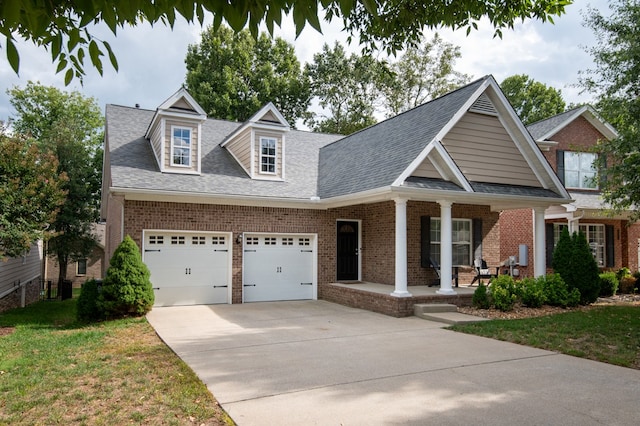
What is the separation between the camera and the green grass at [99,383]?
4652mm

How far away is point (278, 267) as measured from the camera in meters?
14.3

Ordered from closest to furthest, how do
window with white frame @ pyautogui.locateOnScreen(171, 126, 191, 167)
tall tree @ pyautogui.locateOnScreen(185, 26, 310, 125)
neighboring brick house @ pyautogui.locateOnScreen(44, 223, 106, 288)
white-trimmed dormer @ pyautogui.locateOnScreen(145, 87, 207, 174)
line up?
white-trimmed dormer @ pyautogui.locateOnScreen(145, 87, 207, 174)
window with white frame @ pyautogui.locateOnScreen(171, 126, 191, 167)
tall tree @ pyautogui.locateOnScreen(185, 26, 310, 125)
neighboring brick house @ pyautogui.locateOnScreen(44, 223, 106, 288)

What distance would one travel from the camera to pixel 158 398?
513cm

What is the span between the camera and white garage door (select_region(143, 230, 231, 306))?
12.6 m

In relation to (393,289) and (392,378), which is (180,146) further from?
(392,378)

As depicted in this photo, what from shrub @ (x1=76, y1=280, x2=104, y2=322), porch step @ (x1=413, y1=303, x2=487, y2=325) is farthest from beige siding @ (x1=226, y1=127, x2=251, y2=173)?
porch step @ (x1=413, y1=303, x2=487, y2=325)

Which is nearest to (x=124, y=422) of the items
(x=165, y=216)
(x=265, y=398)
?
(x=265, y=398)

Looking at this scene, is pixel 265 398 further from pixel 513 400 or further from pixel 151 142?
pixel 151 142

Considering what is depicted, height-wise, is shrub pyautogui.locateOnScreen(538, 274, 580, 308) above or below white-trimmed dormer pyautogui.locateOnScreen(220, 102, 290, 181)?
below

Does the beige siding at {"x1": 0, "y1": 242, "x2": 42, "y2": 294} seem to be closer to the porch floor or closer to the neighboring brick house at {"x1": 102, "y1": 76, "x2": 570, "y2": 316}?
the neighboring brick house at {"x1": 102, "y1": 76, "x2": 570, "y2": 316}

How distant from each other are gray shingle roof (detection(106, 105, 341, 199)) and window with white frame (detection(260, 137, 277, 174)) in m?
0.53

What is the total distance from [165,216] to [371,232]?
6477 millimetres

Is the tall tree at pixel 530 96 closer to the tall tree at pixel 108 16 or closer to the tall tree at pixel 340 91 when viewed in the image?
the tall tree at pixel 340 91

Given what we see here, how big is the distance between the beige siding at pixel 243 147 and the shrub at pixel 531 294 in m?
8.69
